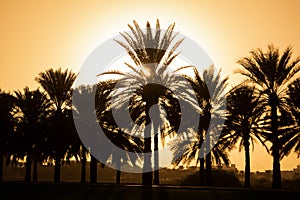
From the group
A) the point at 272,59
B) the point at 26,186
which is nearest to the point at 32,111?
the point at 26,186

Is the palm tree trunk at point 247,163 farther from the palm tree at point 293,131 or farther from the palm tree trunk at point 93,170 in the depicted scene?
the palm tree trunk at point 93,170

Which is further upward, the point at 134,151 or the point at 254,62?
the point at 254,62

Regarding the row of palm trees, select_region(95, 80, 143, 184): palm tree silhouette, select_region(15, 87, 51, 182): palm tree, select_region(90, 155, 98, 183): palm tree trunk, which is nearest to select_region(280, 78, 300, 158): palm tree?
the row of palm trees

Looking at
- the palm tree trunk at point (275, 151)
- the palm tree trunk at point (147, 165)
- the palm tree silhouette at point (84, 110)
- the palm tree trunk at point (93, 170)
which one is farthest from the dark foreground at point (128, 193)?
the palm tree silhouette at point (84, 110)

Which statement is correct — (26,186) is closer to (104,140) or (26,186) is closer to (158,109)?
(158,109)

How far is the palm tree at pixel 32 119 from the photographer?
160 feet

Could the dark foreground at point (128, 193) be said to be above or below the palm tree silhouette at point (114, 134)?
below

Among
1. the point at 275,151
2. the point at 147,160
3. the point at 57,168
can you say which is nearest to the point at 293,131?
the point at 275,151

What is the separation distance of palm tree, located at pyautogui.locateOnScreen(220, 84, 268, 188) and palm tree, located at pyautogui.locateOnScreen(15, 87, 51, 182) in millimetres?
17733

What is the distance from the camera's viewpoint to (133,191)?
88.5 feet

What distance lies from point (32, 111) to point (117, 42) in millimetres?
15845

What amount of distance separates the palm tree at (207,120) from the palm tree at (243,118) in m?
0.78

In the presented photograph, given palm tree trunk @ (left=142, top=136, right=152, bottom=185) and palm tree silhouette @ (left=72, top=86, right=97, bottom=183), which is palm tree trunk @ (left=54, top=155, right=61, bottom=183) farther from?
A: palm tree trunk @ (left=142, top=136, right=152, bottom=185)

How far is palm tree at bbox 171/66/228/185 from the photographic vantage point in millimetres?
41719
